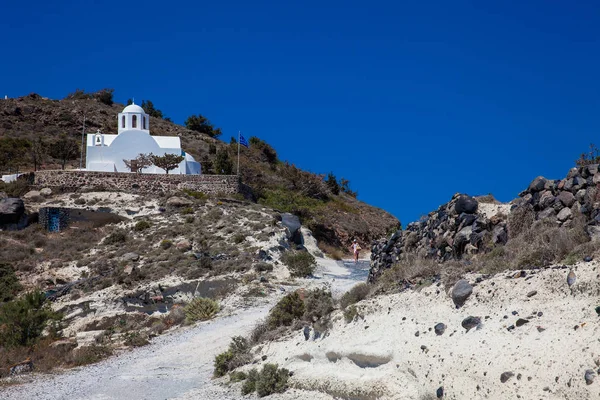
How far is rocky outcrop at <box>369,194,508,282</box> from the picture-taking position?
12336 millimetres

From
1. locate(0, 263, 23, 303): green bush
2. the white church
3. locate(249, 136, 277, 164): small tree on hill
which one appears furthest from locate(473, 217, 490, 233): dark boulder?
locate(249, 136, 277, 164): small tree on hill

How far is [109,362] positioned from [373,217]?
150ft

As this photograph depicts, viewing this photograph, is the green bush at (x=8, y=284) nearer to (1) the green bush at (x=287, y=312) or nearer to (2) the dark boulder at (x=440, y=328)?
(1) the green bush at (x=287, y=312)

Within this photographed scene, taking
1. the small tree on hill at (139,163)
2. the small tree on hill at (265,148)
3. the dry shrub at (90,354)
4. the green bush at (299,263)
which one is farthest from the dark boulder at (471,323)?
the small tree on hill at (265,148)

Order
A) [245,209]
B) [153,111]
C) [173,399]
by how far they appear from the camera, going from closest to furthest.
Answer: [173,399] → [245,209] → [153,111]

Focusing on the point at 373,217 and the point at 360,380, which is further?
the point at 373,217

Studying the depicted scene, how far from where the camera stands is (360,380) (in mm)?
8680

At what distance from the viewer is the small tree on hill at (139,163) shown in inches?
1889

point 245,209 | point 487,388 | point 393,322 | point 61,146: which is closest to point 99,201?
point 245,209

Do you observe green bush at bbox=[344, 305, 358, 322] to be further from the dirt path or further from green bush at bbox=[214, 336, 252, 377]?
green bush at bbox=[214, 336, 252, 377]

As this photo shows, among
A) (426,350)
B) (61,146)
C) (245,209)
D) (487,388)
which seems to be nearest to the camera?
(487,388)

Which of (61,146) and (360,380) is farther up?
(61,146)

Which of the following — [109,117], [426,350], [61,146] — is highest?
[109,117]

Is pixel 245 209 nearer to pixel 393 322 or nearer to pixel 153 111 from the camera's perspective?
pixel 393 322
